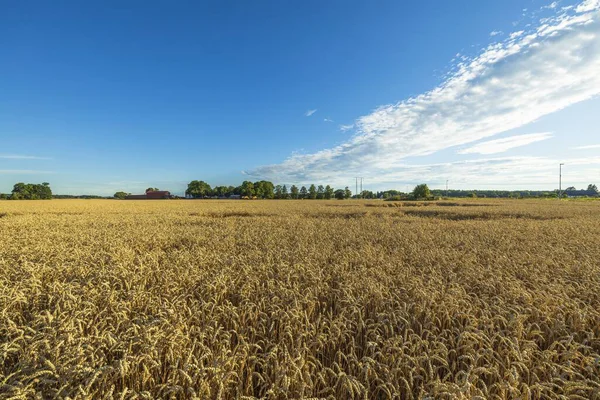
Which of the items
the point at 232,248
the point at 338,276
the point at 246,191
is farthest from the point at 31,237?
the point at 246,191

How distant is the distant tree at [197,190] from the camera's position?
154 m

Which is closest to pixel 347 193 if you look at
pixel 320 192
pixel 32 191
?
pixel 320 192

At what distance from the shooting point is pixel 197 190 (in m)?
155

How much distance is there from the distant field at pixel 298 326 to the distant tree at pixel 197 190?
153 meters

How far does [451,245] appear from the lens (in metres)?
10.3

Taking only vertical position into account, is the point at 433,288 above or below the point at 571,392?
above

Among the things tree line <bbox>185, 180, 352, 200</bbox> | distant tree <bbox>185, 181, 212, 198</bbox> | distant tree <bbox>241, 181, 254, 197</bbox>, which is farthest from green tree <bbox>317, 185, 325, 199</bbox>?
distant tree <bbox>185, 181, 212, 198</bbox>

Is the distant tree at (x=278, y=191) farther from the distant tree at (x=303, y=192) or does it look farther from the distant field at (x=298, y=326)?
the distant field at (x=298, y=326)

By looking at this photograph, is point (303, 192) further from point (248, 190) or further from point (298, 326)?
point (298, 326)

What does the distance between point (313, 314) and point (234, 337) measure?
134 centimetres

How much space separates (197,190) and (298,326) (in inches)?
6422

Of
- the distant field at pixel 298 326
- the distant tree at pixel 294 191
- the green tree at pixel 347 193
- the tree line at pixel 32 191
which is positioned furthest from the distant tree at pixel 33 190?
the green tree at pixel 347 193

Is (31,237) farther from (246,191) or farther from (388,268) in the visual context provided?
(246,191)

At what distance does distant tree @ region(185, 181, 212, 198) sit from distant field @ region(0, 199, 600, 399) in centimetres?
15339
